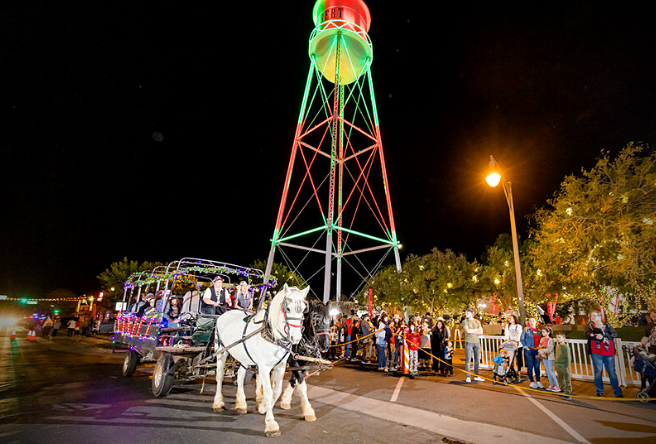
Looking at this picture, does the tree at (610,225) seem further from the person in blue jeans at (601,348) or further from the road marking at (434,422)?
the road marking at (434,422)

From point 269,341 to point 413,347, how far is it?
8.10 m

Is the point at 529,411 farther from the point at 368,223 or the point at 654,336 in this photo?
the point at 368,223

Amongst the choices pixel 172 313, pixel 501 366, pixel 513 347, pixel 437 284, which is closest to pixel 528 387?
pixel 501 366

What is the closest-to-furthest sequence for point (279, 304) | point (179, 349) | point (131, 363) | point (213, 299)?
point (279, 304) → point (179, 349) → point (213, 299) → point (131, 363)

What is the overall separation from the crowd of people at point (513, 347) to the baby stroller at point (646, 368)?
177 mm

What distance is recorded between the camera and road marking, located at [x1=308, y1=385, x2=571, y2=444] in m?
5.56

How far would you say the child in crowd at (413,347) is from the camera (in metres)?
11.8

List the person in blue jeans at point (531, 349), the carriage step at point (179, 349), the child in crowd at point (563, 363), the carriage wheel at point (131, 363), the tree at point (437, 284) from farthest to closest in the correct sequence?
the tree at point (437, 284)
the carriage wheel at point (131, 363)
the person in blue jeans at point (531, 349)
the child in crowd at point (563, 363)
the carriage step at point (179, 349)

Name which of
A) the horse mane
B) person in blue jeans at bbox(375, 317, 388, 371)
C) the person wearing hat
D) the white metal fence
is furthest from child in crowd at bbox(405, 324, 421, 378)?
the horse mane

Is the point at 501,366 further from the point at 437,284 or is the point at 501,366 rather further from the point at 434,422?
the point at 437,284

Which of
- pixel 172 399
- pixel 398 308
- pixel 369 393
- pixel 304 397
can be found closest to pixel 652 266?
pixel 369 393

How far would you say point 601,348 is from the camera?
8906mm

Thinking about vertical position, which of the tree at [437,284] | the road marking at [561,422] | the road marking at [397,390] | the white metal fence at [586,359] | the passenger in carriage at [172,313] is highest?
the tree at [437,284]

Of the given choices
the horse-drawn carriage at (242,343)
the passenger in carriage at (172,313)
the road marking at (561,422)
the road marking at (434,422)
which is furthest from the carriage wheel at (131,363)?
the road marking at (561,422)
